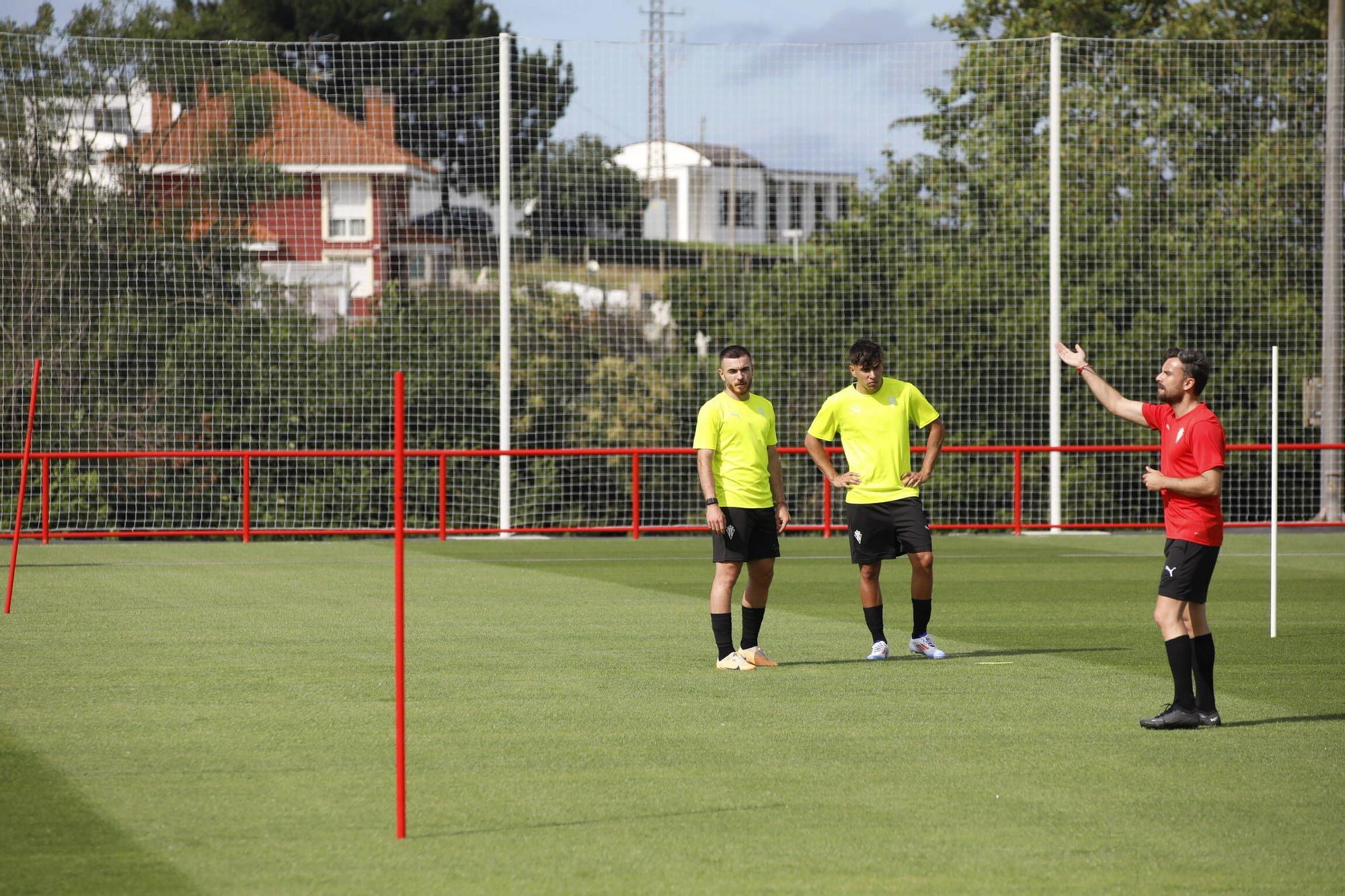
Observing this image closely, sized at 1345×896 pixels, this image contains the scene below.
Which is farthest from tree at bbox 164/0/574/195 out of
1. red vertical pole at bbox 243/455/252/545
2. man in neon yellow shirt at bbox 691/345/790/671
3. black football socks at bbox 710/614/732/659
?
black football socks at bbox 710/614/732/659

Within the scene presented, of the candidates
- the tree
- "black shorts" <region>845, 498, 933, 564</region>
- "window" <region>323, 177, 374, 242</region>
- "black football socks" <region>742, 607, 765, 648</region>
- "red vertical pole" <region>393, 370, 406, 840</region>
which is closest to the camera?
"red vertical pole" <region>393, 370, 406, 840</region>

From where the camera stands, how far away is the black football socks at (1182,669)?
308 inches

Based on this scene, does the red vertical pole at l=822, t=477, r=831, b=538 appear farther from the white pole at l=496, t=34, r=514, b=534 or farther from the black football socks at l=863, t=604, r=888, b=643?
the black football socks at l=863, t=604, r=888, b=643

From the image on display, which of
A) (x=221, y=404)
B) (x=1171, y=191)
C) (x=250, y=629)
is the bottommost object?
(x=250, y=629)

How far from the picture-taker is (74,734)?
7.69 metres

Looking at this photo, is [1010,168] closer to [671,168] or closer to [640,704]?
[671,168]

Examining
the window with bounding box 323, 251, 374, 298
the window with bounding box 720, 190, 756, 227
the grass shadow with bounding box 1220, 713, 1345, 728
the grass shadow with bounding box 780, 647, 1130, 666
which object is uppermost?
the window with bounding box 720, 190, 756, 227

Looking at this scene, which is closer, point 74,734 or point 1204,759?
point 1204,759

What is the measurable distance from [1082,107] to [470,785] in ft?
67.2

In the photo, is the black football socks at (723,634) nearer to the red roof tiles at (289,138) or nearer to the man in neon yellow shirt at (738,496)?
the man in neon yellow shirt at (738,496)

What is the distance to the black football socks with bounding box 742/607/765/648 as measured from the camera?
10016 mm

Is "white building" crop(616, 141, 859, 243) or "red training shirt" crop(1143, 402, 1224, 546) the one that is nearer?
"red training shirt" crop(1143, 402, 1224, 546)

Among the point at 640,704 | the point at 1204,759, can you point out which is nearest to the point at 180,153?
the point at 640,704

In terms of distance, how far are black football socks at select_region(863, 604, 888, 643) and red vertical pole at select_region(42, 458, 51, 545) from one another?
13.8m
